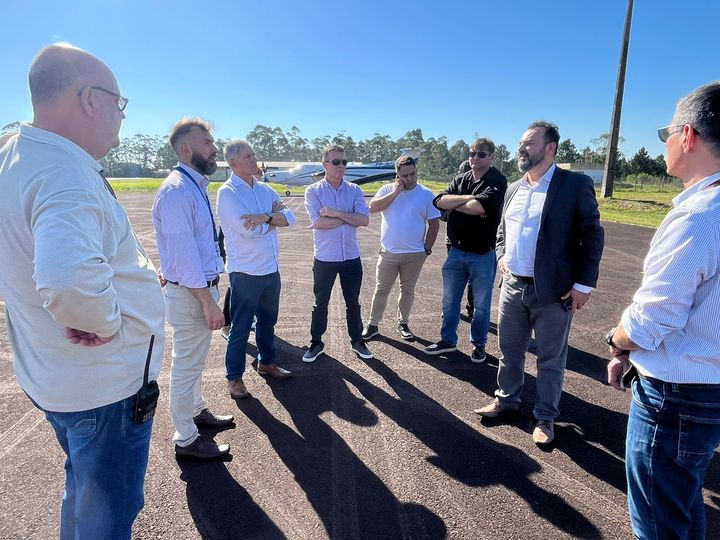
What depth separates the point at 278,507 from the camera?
8.12 ft

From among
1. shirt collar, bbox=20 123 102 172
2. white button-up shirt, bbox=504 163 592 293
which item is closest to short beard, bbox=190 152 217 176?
shirt collar, bbox=20 123 102 172

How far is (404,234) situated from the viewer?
4949 millimetres

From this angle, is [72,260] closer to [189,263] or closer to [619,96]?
[189,263]

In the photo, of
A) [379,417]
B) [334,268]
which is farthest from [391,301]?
[379,417]

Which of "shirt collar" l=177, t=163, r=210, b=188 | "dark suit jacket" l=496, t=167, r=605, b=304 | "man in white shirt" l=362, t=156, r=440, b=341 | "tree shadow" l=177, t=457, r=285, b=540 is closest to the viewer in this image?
"tree shadow" l=177, t=457, r=285, b=540

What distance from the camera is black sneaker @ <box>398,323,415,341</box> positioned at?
5047 millimetres

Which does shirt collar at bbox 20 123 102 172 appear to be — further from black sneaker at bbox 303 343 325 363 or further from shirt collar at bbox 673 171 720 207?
black sneaker at bbox 303 343 325 363

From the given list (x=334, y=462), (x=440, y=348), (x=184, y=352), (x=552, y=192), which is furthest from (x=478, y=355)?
(x=184, y=352)

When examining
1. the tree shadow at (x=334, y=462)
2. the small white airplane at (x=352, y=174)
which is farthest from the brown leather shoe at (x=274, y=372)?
the small white airplane at (x=352, y=174)

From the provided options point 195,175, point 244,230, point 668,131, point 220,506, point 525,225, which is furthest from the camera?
point 244,230

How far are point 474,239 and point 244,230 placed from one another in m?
2.44

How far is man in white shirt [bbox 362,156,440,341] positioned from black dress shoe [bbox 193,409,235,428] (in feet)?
6.90

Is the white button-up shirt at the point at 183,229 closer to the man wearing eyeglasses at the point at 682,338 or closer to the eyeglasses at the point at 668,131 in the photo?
the man wearing eyeglasses at the point at 682,338

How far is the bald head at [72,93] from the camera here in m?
1.42
